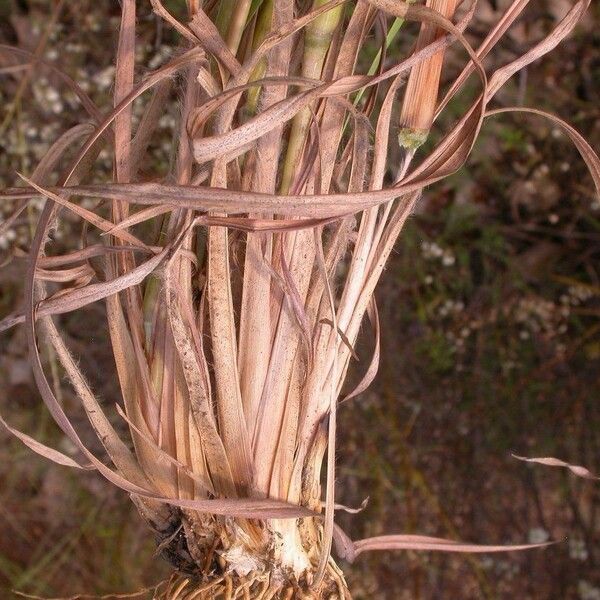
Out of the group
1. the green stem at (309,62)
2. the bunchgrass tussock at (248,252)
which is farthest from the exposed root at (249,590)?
the green stem at (309,62)

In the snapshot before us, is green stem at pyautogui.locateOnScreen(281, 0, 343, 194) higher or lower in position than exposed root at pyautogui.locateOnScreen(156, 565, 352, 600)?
higher

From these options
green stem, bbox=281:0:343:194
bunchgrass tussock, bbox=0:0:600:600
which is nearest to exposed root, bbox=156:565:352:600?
bunchgrass tussock, bbox=0:0:600:600

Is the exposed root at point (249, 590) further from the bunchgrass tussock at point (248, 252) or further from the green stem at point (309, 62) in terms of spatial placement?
the green stem at point (309, 62)

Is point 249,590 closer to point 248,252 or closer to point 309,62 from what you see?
point 248,252

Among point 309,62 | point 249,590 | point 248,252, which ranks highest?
point 309,62

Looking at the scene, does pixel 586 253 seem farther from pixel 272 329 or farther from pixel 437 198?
pixel 272 329

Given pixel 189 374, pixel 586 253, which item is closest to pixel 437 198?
pixel 586 253

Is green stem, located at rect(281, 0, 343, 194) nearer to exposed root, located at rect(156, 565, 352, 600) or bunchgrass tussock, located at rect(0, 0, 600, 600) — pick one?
bunchgrass tussock, located at rect(0, 0, 600, 600)

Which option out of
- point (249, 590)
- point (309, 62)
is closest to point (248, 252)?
point (309, 62)
